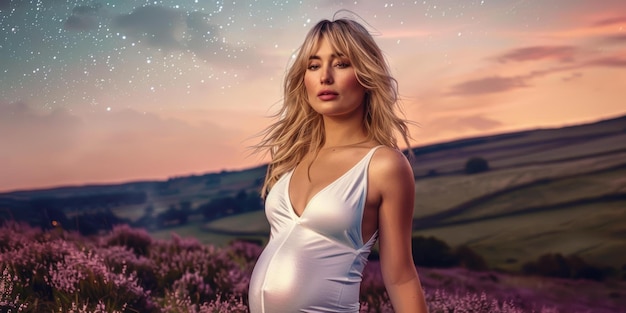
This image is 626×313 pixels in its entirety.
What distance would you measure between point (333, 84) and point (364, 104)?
156mm

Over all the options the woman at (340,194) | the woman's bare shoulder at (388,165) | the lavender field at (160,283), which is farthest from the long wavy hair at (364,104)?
the lavender field at (160,283)

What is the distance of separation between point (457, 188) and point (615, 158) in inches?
38.9

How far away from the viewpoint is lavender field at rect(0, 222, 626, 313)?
4488mm

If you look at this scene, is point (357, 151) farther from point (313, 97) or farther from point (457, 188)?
point (457, 188)

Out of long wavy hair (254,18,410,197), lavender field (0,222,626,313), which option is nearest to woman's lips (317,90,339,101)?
long wavy hair (254,18,410,197)

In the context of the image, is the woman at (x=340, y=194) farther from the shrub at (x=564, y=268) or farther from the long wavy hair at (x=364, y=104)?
the shrub at (x=564, y=268)

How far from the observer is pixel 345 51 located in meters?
2.62

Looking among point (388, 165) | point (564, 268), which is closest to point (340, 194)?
point (388, 165)

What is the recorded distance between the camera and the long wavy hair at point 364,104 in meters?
2.62

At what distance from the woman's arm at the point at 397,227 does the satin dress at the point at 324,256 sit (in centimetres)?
7

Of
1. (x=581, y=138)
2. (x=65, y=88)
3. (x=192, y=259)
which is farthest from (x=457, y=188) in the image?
(x=65, y=88)

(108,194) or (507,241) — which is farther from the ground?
(108,194)

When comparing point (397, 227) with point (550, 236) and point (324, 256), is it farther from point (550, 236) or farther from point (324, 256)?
point (550, 236)

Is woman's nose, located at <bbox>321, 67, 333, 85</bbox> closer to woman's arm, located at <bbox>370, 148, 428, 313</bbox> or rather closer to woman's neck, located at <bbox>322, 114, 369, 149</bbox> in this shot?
woman's neck, located at <bbox>322, 114, 369, 149</bbox>
